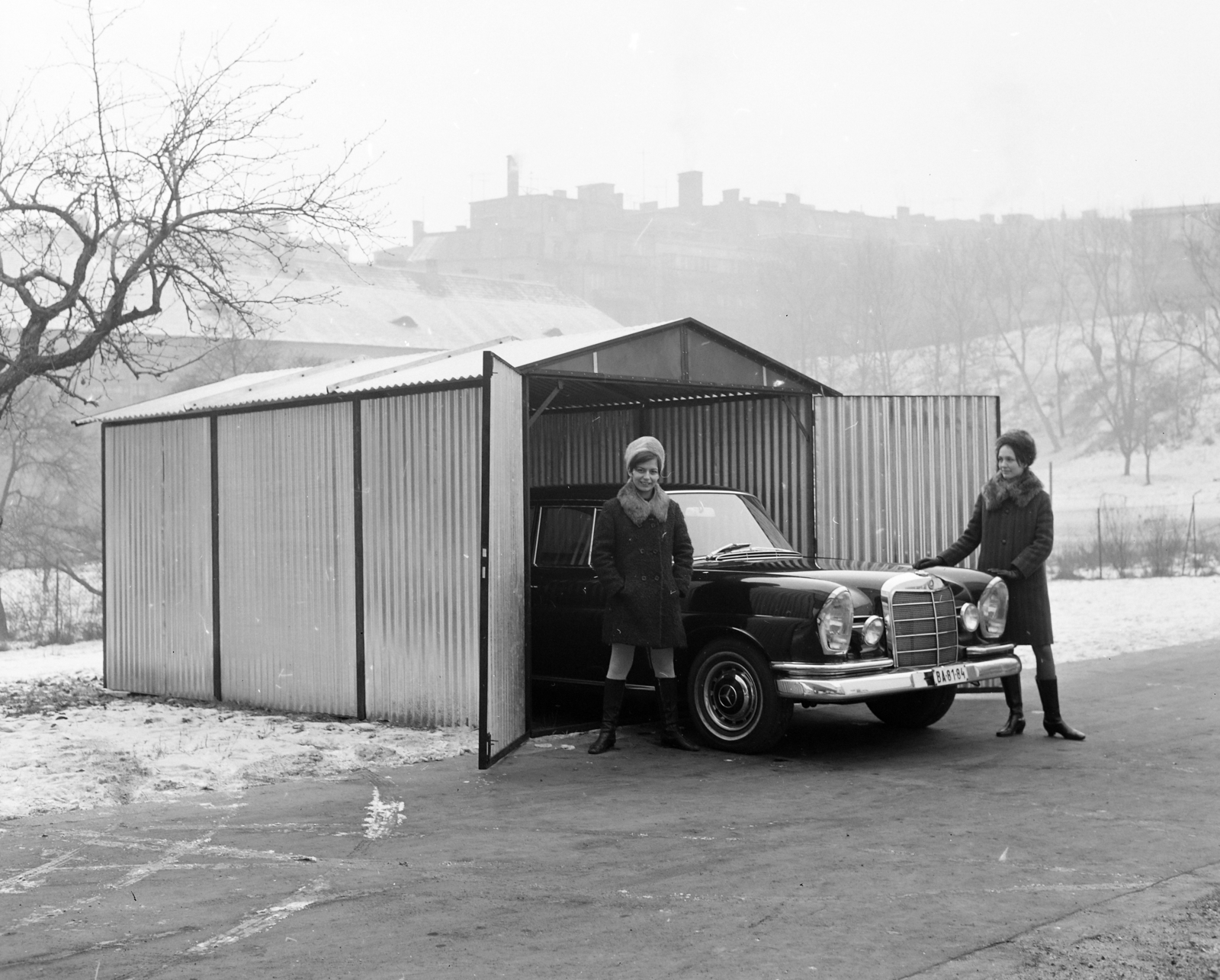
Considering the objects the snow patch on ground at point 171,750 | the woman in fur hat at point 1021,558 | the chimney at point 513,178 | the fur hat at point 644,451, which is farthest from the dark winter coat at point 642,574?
the chimney at point 513,178

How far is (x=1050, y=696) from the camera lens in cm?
1002

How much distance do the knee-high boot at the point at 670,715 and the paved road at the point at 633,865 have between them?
269mm

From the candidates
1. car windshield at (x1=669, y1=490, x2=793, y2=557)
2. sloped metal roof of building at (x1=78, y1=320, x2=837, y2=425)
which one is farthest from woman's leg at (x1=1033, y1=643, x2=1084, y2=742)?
sloped metal roof of building at (x1=78, y1=320, x2=837, y2=425)

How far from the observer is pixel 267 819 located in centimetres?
781

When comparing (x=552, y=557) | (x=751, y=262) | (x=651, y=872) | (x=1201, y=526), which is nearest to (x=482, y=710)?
(x=552, y=557)

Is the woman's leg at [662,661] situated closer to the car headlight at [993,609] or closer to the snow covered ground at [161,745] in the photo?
the snow covered ground at [161,745]

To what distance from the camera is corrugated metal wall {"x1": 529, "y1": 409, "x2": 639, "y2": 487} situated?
1477 cm

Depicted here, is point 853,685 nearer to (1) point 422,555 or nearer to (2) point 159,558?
(1) point 422,555

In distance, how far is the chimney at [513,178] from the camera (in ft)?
338

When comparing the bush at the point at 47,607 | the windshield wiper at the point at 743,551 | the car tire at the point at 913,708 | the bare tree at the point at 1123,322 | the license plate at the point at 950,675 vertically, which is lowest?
the bush at the point at 47,607

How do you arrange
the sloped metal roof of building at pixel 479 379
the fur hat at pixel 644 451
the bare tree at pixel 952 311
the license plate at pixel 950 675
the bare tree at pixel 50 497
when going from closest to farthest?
the license plate at pixel 950 675, the fur hat at pixel 644 451, the sloped metal roof of building at pixel 479 379, the bare tree at pixel 50 497, the bare tree at pixel 952 311

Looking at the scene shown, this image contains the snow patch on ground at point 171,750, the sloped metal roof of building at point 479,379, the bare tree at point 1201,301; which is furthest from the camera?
the bare tree at point 1201,301

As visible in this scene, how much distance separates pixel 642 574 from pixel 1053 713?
299cm

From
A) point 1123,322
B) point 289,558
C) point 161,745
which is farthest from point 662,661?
point 1123,322
